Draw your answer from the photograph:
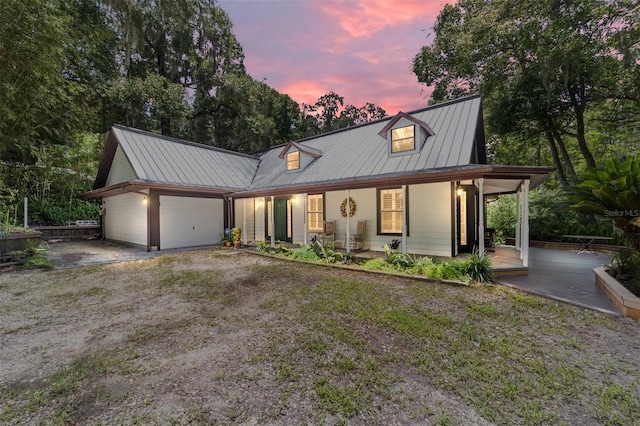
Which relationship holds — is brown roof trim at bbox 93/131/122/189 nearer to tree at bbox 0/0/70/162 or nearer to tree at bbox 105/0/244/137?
tree at bbox 0/0/70/162

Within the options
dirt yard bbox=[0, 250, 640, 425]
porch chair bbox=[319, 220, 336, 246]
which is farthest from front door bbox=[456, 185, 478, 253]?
porch chair bbox=[319, 220, 336, 246]

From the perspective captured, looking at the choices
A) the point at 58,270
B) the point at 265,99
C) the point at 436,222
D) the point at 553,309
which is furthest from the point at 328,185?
the point at 265,99

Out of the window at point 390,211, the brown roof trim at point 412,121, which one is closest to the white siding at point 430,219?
the window at point 390,211

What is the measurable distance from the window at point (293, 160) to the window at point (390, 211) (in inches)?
190

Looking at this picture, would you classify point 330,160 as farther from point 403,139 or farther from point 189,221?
point 189,221

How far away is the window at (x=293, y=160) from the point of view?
12.3 meters

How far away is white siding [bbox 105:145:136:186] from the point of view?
469 inches

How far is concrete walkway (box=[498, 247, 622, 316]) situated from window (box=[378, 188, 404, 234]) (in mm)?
3308

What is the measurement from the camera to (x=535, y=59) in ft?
39.5

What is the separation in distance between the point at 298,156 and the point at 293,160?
1.25 ft

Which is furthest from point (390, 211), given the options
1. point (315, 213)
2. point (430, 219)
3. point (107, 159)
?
point (107, 159)

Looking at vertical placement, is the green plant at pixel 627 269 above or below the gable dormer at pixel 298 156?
below

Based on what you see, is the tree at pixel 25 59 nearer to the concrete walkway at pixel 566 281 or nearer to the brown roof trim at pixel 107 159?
the brown roof trim at pixel 107 159

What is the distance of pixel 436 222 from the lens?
7973mm
